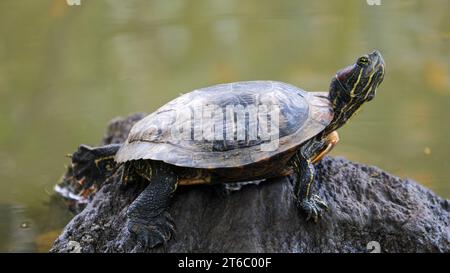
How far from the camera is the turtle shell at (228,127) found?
2.47m

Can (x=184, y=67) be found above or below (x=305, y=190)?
below

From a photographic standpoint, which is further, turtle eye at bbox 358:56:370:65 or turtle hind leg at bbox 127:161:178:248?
turtle eye at bbox 358:56:370:65

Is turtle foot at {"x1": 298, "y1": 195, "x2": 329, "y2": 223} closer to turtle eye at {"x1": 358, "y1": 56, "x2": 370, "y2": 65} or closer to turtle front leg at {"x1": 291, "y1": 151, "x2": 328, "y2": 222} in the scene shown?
turtle front leg at {"x1": 291, "y1": 151, "x2": 328, "y2": 222}

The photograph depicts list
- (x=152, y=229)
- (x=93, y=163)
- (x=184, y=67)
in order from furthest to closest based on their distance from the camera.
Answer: (x=184, y=67) → (x=93, y=163) → (x=152, y=229)

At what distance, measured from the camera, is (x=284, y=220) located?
2.47 meters

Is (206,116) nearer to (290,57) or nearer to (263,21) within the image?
(290,57)

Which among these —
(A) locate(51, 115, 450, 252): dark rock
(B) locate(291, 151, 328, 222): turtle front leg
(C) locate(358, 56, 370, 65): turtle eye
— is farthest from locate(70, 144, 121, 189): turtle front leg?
(C) locate(358, 56, 370, 65): turtle eye

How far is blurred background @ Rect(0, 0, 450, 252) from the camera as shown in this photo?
14.0ft

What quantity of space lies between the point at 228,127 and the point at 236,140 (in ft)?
0.23

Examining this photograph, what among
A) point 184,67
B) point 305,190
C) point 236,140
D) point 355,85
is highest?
point 355,85

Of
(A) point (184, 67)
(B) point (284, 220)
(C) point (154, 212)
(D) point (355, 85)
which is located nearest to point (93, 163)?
(C) point (154, 212)

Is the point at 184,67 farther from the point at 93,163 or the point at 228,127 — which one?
the point at 228,127

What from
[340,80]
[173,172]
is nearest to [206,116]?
[173,172]

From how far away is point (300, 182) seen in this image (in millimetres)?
2496
